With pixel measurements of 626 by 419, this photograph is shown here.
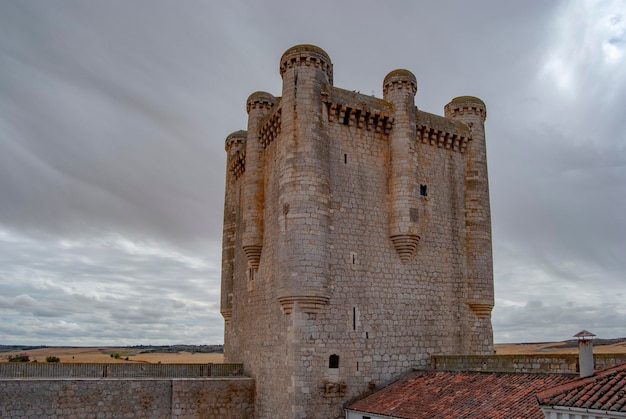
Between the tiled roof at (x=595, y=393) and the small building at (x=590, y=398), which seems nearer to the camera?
the small building at (x=590, y=398)

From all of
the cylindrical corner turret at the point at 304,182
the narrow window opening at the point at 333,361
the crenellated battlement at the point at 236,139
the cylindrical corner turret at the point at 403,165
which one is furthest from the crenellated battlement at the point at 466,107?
the narrow window opening at the point at 333,361

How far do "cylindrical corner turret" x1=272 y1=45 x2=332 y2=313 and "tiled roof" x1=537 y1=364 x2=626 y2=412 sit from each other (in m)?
8.58

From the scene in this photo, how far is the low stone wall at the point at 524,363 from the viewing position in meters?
14.3

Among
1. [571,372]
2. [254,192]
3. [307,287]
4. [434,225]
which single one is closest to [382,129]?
[434,225]

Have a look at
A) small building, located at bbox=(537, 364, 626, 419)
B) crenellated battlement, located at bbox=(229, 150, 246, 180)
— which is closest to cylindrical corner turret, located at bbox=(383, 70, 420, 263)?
crenellated battlement, located at bbox=(229, 150, 246, 180)

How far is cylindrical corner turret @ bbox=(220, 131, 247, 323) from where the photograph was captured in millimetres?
27547

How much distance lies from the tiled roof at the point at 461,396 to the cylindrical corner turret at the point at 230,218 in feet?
37.0

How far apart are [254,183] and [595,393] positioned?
604 inches

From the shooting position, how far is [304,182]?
19.2 meters

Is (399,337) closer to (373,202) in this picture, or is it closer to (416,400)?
(416,400)

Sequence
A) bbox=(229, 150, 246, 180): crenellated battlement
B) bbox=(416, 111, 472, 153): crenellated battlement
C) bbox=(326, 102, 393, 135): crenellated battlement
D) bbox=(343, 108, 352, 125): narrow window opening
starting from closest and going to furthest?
bbox=(326, 102, 393, 135): crenellated battlement, bbox=(343, 108, 352, 125): narrow window opening, bbox=(416, 111, 472, 153): crenellated battlement, bbox=(229, 150, 246, 180): crenellated battlement

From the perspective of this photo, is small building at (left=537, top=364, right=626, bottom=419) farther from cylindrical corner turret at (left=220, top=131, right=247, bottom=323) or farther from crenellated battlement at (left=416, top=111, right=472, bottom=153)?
cylindrical corner turret at (left=220, top=131, right=247, bottom=323)

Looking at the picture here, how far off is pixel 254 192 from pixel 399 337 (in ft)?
27.3

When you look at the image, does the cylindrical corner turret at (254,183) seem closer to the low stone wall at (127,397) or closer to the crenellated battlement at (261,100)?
the crenellated battlement at (261,100)
